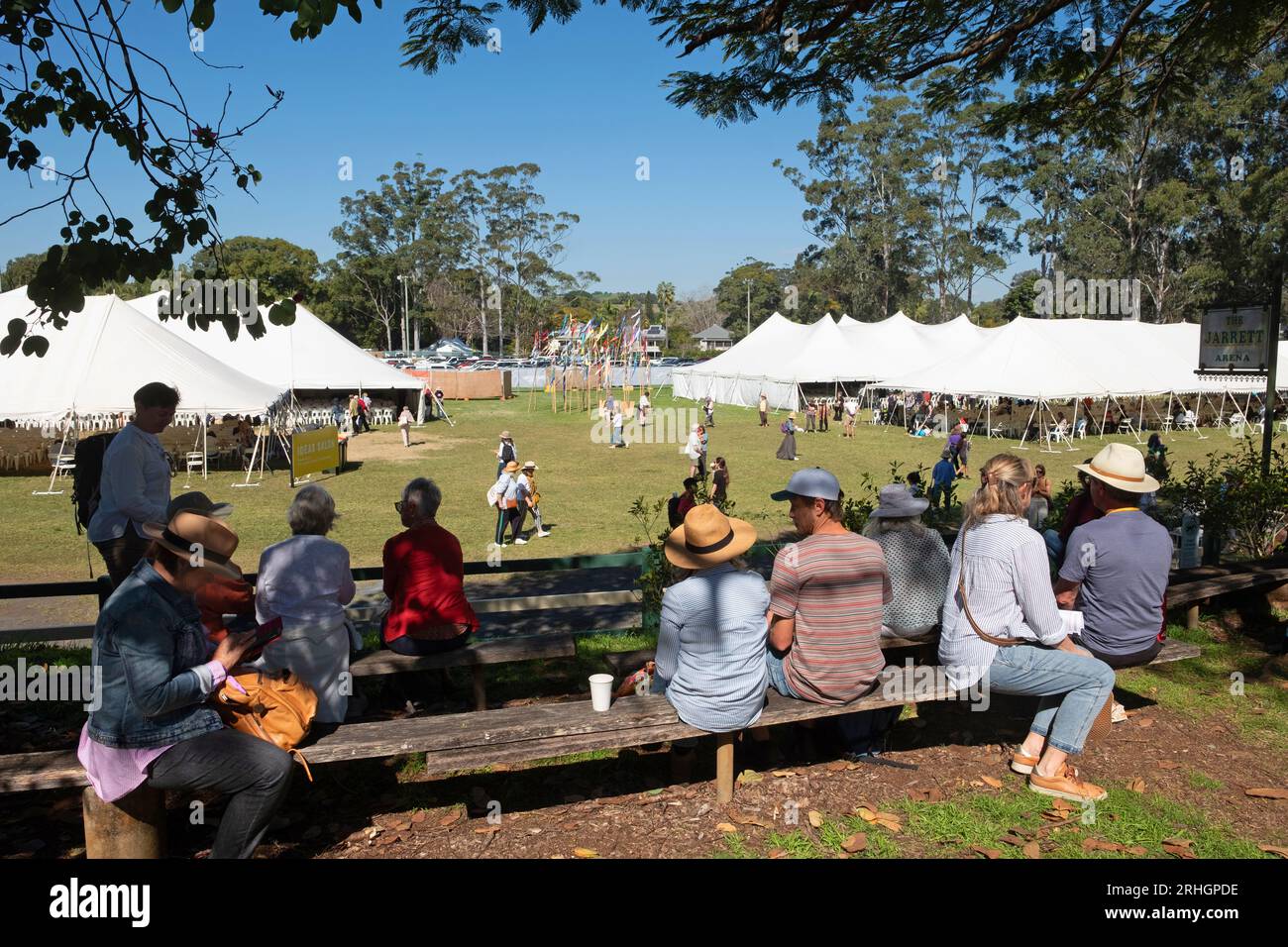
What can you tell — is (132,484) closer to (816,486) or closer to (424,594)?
(424,594)

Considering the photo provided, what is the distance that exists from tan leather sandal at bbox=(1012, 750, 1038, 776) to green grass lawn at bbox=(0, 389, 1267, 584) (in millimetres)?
8471

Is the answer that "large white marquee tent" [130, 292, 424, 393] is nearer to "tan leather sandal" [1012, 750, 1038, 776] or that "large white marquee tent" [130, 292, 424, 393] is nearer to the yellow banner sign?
the yellow banner sign

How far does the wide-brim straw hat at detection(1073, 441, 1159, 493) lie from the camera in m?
4.22

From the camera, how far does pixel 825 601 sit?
12.5 ft

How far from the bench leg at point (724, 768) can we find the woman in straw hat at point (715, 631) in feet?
0.33

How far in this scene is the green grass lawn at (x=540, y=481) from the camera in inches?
511

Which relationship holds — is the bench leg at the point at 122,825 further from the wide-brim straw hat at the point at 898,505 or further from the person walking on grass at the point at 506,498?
the person walking on grass at the point at 506,498

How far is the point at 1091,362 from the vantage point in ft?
100

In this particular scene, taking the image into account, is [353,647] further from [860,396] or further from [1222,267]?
[1222,267]

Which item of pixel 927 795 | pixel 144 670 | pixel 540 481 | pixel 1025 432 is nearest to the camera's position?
pixel 144 670

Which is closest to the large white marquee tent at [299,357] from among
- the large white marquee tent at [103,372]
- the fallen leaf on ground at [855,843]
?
the large white marquee tent at [103,372]

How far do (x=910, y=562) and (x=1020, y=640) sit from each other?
0.68 metres

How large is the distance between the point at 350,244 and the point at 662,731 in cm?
7046

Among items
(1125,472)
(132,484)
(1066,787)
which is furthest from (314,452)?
(1066,787)
